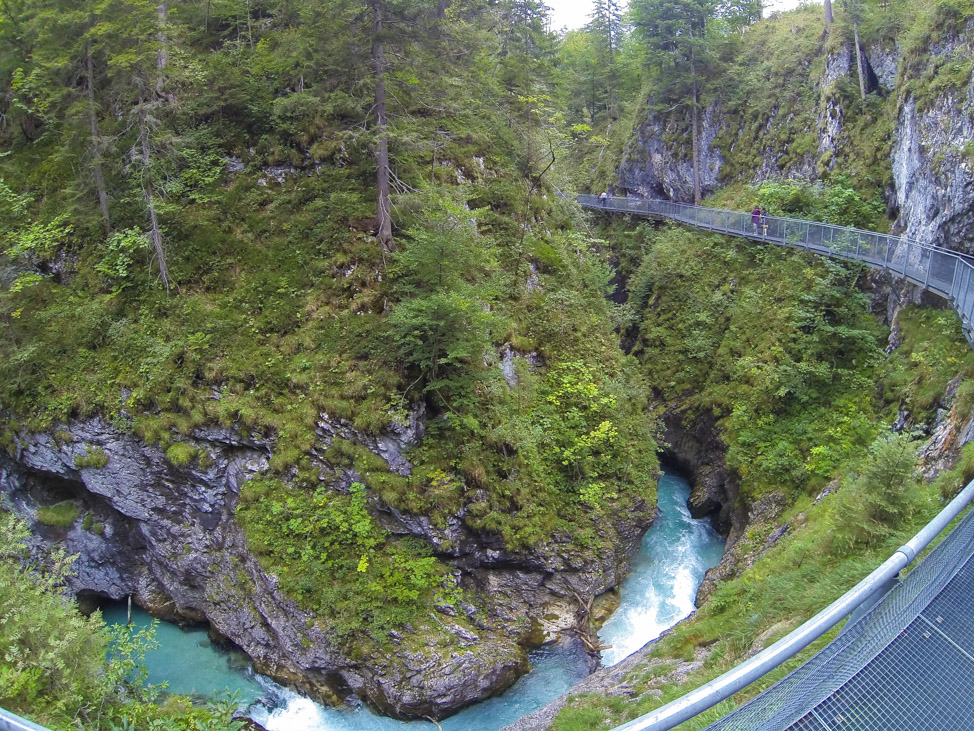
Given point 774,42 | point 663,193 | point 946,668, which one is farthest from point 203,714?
point 774,42

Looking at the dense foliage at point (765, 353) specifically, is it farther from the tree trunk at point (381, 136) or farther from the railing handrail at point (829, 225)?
the tree trunk at point (381, 136)

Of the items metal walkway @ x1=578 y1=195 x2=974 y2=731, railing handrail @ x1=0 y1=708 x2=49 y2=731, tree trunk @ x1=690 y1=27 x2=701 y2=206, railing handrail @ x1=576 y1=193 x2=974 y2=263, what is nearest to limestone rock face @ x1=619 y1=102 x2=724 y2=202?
tree trunk @ x1=690 y1=27 x2=701 y2=206

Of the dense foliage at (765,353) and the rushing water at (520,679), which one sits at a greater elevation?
the dense foliage at (765,353)

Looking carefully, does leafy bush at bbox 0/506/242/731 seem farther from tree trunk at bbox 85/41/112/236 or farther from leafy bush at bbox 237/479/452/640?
tree trunk at bbox 85/41/112/236

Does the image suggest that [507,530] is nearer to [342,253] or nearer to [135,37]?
[342,253]

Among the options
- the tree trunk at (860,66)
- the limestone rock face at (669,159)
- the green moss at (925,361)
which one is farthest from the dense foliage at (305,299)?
the limestone rock face at (669,159)

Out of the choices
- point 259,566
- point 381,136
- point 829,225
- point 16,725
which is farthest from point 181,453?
point 829,225
